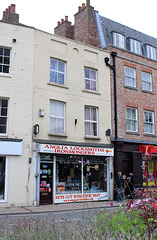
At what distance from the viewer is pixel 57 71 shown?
707 inches

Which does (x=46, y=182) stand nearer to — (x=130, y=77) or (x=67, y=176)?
(x=67, y=176)

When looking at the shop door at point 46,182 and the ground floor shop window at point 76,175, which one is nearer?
the shop door at point 46,182

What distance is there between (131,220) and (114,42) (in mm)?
18842

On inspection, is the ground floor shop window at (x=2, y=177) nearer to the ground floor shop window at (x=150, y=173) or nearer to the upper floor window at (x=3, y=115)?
the upper floor window at (x=3, y=115)

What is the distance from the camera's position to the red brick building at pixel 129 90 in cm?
1991

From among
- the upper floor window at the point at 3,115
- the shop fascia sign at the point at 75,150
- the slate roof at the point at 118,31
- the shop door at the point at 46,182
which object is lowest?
the shop door at the point at 46,182

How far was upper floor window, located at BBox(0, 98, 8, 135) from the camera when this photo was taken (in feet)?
50.6

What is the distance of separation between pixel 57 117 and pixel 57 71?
289 cm

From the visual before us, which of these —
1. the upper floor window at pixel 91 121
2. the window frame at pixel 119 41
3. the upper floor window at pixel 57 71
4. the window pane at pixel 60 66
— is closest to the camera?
the upper floor window at pixel 57 71

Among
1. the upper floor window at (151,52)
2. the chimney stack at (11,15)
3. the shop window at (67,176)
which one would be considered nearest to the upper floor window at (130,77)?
the upper floor window at (151,52)

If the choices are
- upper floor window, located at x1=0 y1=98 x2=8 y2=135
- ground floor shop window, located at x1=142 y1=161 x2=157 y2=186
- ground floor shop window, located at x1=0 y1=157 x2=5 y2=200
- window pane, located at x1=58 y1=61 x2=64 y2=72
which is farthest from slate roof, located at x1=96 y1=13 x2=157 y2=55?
ground floor shop window, located at x1=0 y1=157 x2=5 y2=200

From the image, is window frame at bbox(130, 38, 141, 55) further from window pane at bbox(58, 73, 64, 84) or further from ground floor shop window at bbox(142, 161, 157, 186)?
ground floor shop window at bbox(142, 161, 157, 186)

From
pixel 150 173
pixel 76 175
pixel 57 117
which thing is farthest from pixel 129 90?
pixel 76 175

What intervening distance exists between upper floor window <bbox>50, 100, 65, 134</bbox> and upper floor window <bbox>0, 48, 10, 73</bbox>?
10.4ft
